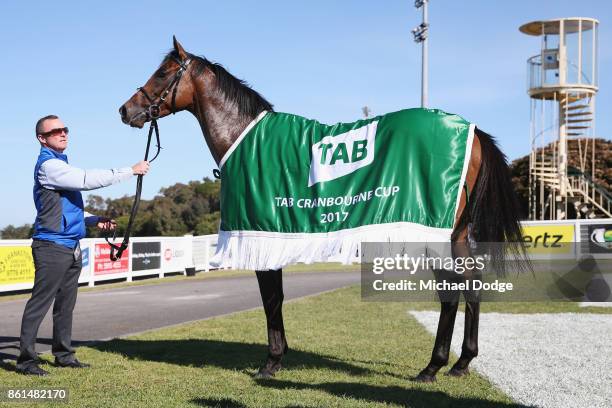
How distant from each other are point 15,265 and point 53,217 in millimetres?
11807

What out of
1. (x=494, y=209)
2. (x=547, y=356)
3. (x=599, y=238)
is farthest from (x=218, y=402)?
(x=599, y=238)

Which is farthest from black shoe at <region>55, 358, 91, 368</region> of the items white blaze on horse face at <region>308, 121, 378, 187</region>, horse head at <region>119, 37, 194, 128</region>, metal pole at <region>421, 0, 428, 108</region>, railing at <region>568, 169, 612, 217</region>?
railing at <region>568, 169, 612, 217</region>

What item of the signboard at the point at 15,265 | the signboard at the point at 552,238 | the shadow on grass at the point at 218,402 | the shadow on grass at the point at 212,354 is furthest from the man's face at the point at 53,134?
the signboard at the point at 552,238

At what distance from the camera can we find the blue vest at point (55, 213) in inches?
231

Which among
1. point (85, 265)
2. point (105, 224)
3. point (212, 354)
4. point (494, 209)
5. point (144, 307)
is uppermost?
point (494, 209)

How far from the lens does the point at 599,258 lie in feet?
63.4

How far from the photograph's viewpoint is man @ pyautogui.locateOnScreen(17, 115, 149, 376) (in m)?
5.79

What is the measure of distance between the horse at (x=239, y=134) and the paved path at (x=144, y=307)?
305 cm

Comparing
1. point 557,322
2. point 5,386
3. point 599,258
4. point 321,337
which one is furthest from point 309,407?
point 599,258

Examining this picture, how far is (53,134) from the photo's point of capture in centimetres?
601

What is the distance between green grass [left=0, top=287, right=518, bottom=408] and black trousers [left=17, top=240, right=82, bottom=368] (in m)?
0.22

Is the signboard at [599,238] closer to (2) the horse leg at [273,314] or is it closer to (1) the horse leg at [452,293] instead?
(1) the horse leg at [452,293]

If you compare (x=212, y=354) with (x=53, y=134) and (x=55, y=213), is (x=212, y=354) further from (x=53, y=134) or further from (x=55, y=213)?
(x=53, y=134)

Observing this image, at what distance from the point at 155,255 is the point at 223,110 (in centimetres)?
1785
